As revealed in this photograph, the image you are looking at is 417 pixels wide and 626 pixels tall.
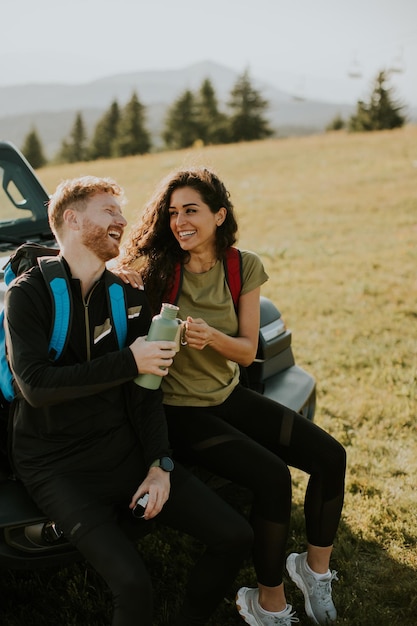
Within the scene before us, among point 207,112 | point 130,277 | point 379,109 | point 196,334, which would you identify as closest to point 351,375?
point 196,334

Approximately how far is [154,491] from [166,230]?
138 centimetres

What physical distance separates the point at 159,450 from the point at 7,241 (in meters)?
1.92

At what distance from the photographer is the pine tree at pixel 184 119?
2159 inches

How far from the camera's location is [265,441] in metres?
3.10

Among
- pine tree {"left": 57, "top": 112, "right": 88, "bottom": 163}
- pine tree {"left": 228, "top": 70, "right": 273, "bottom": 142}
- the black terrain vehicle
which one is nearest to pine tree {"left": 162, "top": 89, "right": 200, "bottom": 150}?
pine tree {"left": 228, "top": 70, "right": 273, "bottom": 142}

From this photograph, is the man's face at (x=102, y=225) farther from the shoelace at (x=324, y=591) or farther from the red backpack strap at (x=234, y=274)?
the shoelace at (x=324, y=591)

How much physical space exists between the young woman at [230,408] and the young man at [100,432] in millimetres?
243

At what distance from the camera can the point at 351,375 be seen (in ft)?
19.1

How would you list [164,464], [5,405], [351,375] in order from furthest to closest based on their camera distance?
[351,375], [5,405], [164,464]

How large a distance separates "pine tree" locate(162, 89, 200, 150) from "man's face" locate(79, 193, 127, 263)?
176 ft

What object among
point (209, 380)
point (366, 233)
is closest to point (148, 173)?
point (366, 233)

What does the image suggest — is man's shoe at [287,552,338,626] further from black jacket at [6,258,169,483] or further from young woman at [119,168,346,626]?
black jacket at [6,258,169,483]

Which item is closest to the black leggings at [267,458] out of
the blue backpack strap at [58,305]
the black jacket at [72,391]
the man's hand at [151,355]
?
the black jacket at [72,391]

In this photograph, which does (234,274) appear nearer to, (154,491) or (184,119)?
(154,491)
